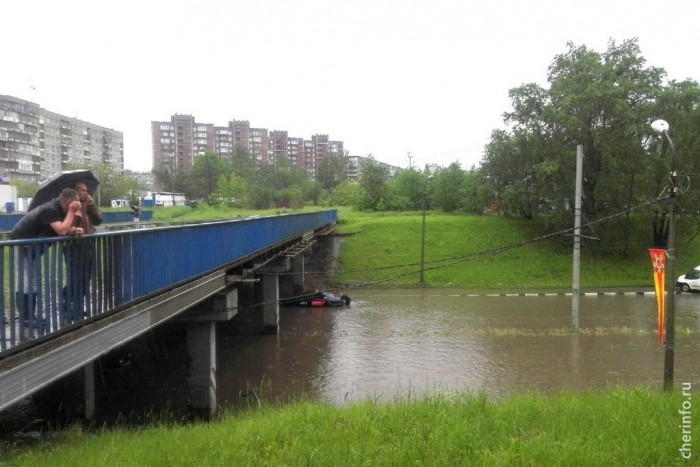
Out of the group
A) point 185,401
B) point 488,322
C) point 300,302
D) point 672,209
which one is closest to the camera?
point 672,209

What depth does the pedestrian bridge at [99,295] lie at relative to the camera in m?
4.74

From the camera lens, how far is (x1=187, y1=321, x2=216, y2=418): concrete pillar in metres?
11.1

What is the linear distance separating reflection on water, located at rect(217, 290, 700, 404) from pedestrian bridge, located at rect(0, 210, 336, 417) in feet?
9.66

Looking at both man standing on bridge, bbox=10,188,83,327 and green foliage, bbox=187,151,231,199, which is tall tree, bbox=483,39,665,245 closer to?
man standing on bridge, bbox=10,188,83,327

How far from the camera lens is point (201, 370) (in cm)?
1127

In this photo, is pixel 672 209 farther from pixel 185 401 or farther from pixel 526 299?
pixel 526 299

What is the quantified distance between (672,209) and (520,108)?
2643 cm

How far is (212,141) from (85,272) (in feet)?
406

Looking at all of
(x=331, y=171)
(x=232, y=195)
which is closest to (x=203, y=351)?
(x=232, y=195)

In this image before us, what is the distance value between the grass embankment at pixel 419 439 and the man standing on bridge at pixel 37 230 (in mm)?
1653

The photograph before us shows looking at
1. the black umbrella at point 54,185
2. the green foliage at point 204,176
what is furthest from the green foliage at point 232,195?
the black umbrella at point 54,185

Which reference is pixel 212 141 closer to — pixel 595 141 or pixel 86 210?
pixel 595 141

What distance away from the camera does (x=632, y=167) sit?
30844 mm

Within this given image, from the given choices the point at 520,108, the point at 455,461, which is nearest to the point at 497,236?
the point at 520,108
